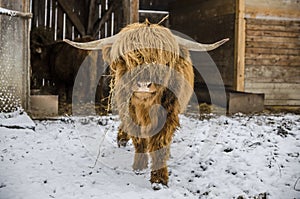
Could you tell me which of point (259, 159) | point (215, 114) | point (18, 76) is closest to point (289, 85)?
point (215, 114)

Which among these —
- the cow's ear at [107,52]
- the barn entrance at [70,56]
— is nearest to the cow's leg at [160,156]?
the cow's ear at [107,52]

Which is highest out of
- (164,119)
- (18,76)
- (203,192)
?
(18,76)

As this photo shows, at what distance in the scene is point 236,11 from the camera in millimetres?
7422

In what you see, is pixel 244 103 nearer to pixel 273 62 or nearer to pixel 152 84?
pixel 273 62

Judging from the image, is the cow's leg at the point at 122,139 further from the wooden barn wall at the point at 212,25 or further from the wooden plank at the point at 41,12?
the wooden plank at the point at 41,12

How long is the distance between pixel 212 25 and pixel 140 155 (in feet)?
19.0

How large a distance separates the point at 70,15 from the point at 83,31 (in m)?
0.58

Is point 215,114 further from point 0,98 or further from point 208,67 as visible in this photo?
point 0,98

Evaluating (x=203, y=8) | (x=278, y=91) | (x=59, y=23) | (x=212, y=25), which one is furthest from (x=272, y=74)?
(x=59, y=23)

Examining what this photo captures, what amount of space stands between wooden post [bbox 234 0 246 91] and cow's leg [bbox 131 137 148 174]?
14.7ft

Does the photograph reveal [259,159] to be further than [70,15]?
No

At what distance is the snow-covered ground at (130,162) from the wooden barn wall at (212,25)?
2885mm

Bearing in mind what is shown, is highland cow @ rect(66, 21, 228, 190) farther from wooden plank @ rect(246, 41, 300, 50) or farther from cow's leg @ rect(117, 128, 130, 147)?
wooden plank @ rect(246, 41, 300, 50)

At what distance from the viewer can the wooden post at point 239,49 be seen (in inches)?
290
